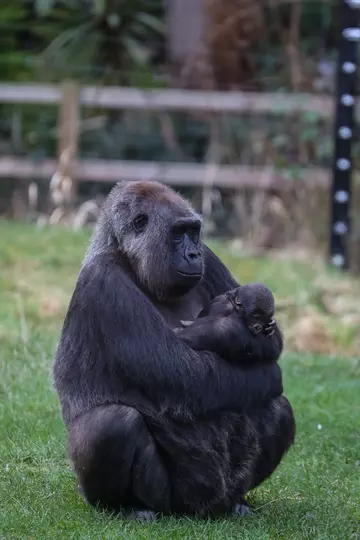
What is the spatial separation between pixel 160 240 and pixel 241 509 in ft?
3.71

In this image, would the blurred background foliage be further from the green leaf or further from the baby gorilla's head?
the baby gorilla's head

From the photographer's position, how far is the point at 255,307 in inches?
159

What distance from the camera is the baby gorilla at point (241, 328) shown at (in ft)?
13.2

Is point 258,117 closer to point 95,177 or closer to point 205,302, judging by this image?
point 95,177

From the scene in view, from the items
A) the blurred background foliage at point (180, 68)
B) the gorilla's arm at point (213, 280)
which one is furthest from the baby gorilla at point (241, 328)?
the blurred background foliage at point (180, 68)

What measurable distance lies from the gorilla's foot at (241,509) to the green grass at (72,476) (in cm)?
5

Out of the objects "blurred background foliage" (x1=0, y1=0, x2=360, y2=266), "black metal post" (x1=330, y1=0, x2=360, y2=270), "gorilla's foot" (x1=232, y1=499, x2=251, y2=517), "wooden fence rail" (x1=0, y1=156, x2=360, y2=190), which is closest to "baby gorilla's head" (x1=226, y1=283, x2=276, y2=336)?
"gorilla's foot" (x1=232, y1=499, x2=251, y2=517)

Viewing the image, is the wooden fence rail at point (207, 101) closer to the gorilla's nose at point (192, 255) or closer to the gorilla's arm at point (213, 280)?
the gorilla's arm at point (213, 280)

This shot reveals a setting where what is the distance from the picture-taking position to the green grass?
4000 mm

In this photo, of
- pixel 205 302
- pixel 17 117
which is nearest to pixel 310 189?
pixel 17 117

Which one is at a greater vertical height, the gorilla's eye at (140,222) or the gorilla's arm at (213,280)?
the gorilla's eye at (140,222)

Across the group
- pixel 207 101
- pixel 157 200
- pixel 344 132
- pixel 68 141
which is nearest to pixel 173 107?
pixel 207 101

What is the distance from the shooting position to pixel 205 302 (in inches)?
174

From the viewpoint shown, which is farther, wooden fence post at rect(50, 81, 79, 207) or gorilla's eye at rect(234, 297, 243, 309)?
wooden fence post at rect(50, 81, 79, 207)
